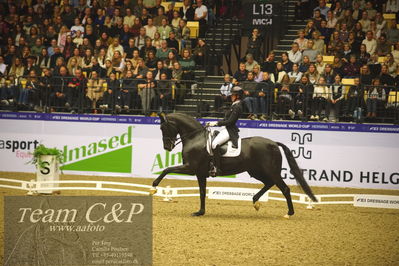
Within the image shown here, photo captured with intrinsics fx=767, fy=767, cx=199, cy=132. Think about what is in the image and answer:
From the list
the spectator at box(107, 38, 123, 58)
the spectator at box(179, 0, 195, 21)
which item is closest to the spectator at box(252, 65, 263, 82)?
the spectator at box(179, 0, 195, 21)

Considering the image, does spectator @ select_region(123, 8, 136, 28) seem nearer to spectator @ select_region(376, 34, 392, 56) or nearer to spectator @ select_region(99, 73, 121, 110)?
spectator @ select_region(99, 73, 121, 110)

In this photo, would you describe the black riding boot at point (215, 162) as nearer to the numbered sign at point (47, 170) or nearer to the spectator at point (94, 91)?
the numbered sign at point (47, 170)

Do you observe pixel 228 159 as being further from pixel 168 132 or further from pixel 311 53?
pixel 311 53

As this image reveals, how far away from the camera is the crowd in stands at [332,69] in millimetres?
20172

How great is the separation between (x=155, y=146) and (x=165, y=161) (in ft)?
1.66

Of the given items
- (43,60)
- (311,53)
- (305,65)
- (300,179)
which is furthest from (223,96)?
(43,60)

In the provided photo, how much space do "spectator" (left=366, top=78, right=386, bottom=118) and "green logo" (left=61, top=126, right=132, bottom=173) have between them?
6.56 m

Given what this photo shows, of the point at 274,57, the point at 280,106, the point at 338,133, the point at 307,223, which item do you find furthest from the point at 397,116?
the point at 307,223

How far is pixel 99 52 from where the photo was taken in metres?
24.4

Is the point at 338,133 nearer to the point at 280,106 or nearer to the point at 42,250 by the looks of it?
the point at 280,106

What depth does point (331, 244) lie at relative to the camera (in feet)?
39.0

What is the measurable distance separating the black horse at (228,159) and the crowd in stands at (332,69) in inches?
213

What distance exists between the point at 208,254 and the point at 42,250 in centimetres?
326

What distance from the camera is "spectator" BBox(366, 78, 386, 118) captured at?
19.9 m
